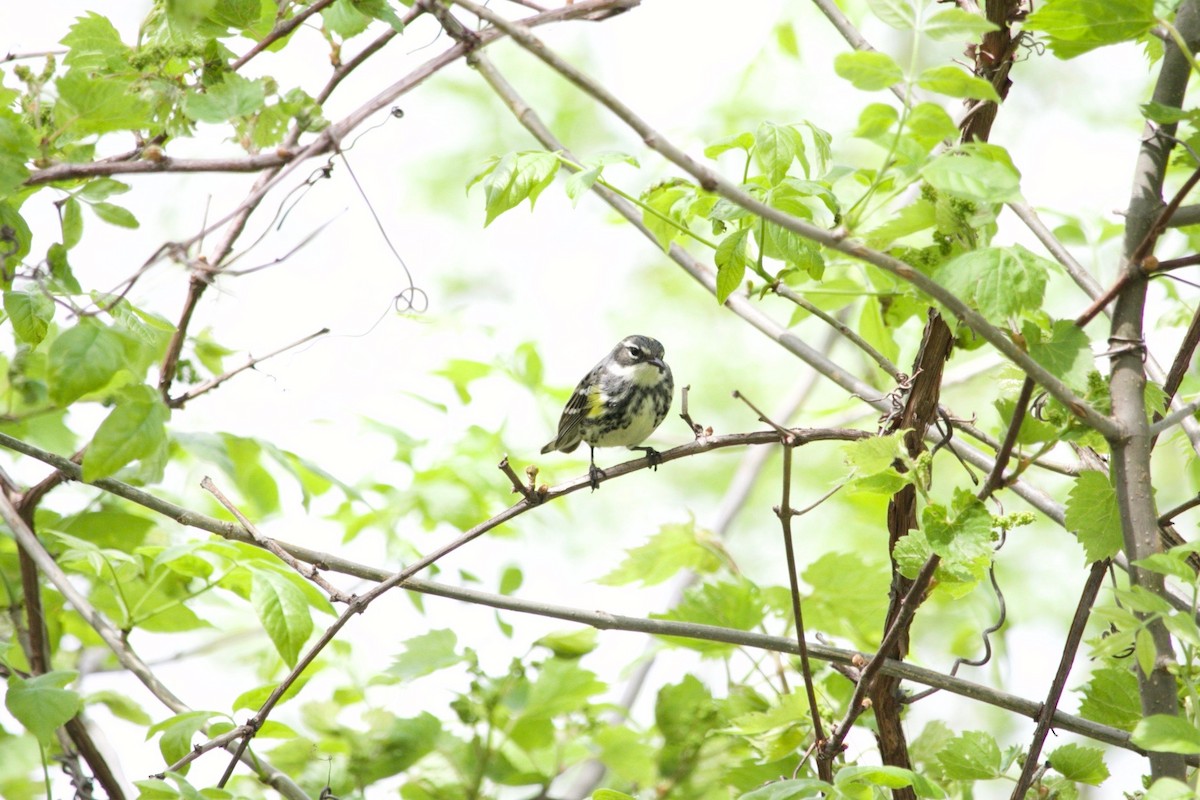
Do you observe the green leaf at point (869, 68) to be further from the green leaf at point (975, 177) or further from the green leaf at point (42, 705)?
the green leaf at point (42, 705)

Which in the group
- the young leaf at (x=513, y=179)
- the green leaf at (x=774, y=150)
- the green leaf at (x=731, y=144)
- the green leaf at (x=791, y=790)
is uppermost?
the green leaf at (x=731, y=144)

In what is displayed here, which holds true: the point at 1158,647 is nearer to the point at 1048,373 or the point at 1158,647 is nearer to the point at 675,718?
the point at 1048,373

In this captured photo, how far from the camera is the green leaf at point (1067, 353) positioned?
5.70 ft

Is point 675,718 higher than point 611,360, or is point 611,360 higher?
point 611,360

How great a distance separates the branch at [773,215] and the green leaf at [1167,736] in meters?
0.45

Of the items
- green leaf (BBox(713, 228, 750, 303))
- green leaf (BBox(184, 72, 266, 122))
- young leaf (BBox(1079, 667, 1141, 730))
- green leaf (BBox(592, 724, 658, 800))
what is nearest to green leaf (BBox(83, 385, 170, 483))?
green leaf (BBox(184, 72, 266, 122))

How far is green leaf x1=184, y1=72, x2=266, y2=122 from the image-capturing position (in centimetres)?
208

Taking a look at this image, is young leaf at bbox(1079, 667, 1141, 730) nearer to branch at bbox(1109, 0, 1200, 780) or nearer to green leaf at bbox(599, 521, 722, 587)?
branch at bbox(1109, 0, 1200, 780)

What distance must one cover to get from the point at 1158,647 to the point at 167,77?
212 centimetres

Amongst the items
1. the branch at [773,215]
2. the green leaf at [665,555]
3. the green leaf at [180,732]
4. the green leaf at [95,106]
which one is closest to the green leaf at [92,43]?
the green leaf at [95,106]

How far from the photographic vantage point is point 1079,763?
2.05 m

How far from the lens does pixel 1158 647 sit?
5.86 feet

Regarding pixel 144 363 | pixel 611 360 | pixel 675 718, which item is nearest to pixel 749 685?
pixel 675 718

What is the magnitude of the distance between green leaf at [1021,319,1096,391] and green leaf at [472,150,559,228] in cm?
102
